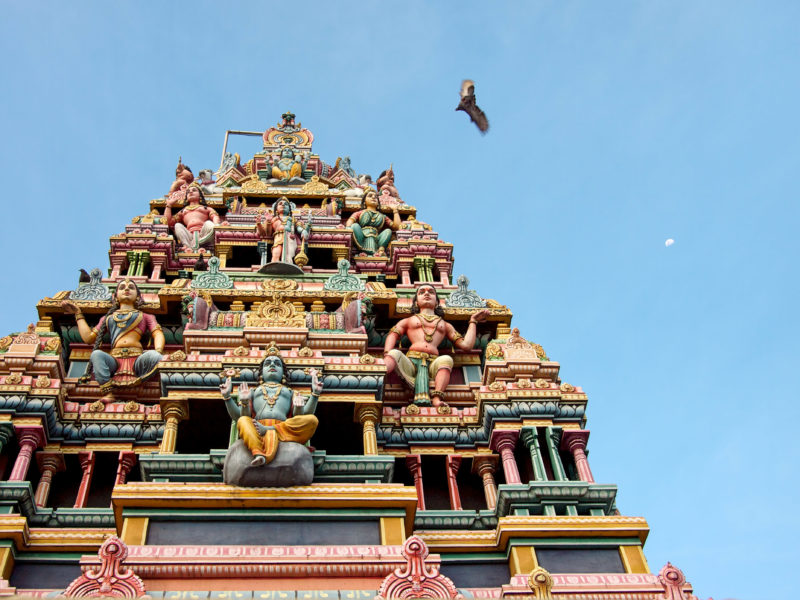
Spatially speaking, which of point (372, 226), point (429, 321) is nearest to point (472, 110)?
point (372, 226)

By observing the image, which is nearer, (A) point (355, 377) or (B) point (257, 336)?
(A) point (355, 377)

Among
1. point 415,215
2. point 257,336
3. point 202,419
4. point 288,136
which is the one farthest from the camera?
point 288,136

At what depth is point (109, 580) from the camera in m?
14.1

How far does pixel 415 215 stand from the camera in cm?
3139

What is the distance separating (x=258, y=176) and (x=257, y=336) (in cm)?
1335

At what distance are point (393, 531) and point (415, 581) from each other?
4.16ft

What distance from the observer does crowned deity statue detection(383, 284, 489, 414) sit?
70.4 ft

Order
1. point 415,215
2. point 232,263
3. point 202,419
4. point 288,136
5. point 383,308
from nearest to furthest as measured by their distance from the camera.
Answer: point 202,419
point 383,308
point 232,263
point 415,215
point 288,136

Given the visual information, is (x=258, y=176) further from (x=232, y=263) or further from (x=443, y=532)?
(x=443, y=532)

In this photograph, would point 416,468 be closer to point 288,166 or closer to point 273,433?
point 273,433

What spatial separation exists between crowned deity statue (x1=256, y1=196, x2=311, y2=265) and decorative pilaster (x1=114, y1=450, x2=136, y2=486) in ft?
24.0

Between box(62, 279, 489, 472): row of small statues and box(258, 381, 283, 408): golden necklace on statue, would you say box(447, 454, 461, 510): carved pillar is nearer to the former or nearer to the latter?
box(62, 279, 489, 472): row of small statues

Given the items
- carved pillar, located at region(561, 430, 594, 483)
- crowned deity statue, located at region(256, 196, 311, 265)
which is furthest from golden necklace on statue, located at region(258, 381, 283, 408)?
crowned deity statue, located at region(256, 196, 311, 265)

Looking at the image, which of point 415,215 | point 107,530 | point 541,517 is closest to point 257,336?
point 107,530
